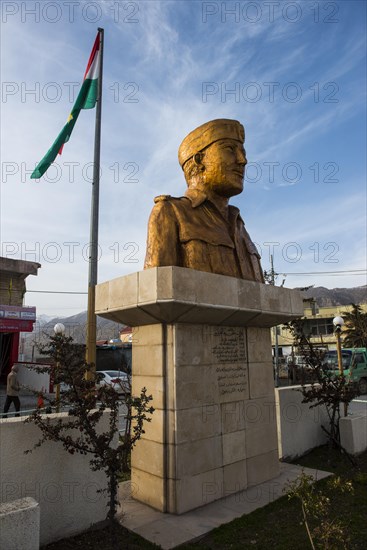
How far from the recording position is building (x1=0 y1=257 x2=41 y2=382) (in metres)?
22.2

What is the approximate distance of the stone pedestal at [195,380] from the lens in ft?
15.0

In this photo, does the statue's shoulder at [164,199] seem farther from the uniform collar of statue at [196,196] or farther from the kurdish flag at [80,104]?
the kurdish flag at [80,104]

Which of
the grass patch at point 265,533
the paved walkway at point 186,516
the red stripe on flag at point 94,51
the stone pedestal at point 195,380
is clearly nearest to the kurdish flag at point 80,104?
the red stripe on flag at point 94,51

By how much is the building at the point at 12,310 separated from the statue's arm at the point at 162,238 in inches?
755

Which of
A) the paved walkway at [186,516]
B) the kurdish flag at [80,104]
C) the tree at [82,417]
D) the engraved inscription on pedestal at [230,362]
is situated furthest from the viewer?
the kurdish flag at [80,104]

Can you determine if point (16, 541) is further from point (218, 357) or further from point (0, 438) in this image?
point (218, 357)

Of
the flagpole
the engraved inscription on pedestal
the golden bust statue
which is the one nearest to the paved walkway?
the engraved inscription on pedestal

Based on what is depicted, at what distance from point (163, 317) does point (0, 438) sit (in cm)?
207

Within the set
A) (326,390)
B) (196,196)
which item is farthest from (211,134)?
(326,390)

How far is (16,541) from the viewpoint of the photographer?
2906 millimetres

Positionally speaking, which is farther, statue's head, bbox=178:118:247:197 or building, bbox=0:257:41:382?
building, bbox=0:257:41:382

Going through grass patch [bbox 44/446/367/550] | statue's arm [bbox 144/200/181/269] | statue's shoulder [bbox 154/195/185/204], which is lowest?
grass patch [bbox 44/446/367/550]

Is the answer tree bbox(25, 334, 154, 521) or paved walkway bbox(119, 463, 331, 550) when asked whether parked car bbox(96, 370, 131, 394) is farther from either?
paved walkway bbox(119, 463, 331, 550)

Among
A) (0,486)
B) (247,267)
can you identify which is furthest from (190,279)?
(0,486)
